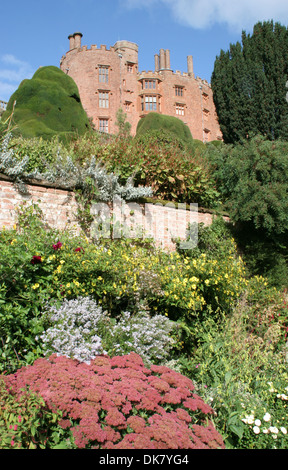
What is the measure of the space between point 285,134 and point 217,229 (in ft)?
58.7

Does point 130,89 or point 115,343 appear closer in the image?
point 115,343

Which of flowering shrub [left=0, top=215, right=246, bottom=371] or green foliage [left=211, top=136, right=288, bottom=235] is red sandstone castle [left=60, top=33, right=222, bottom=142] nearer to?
green foliage [left=211, top=136, right=288, bottom=235]

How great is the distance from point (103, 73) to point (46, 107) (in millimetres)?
22451

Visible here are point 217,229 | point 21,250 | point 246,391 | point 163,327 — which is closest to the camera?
point 246,391

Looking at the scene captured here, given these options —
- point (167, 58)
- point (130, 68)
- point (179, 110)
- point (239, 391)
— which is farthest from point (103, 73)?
point (239, 391)

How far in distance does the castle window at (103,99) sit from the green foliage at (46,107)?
1959 cm

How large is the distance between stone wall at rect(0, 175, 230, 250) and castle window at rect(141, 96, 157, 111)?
2540 centimetres

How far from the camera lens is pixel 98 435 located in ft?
6.85

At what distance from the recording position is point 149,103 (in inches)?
1243

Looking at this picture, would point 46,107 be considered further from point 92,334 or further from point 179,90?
point 179,90

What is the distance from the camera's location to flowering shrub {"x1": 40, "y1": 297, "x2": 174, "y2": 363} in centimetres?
313

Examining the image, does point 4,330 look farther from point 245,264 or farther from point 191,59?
point 191,59

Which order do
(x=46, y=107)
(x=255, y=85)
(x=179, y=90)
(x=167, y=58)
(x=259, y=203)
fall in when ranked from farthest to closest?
(x=167, y=58) → (x=179, y=90) → (x=255, y=85) → (x=46, y=107) → (x=259, y=203)
